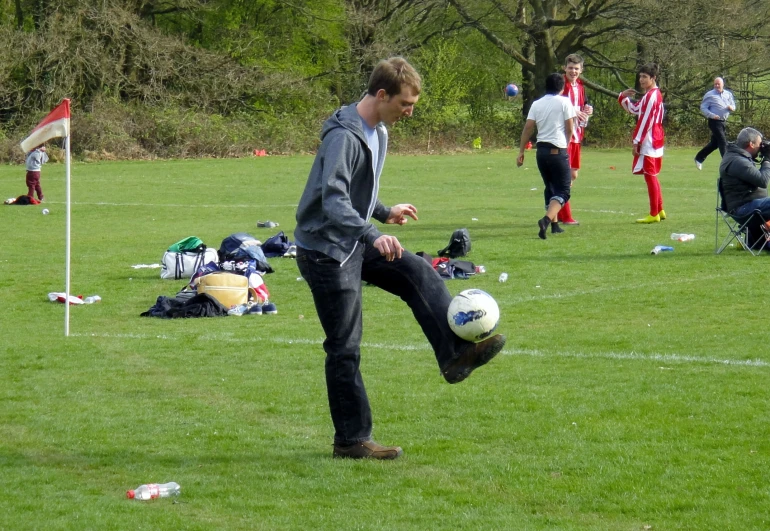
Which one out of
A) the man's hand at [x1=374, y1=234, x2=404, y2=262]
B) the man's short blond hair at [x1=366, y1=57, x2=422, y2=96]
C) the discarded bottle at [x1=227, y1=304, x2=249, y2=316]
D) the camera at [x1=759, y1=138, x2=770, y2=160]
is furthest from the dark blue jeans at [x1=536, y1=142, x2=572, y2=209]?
the man's hand at [x1=374, y1=234, x2=404, y2=262]

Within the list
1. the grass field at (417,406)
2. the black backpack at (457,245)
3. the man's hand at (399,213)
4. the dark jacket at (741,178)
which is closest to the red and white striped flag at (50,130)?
the grass field at (417,406)

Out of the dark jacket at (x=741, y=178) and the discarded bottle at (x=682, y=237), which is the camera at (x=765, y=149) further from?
the discarded bottle at (x=682, y=237)

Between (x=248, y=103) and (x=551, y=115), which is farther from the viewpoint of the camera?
(x=248, y=103)

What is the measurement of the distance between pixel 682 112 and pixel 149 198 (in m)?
26.3

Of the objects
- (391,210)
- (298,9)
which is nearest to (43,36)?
(298,9)

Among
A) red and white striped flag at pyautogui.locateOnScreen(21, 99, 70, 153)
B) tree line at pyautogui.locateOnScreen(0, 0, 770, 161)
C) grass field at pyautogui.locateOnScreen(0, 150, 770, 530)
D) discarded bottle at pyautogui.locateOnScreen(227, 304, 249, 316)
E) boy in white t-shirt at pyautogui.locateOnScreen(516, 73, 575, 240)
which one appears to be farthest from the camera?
tree line at pyautogui.locateOnScreen(0, 0, 770, 161)

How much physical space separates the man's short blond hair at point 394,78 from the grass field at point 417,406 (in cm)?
182

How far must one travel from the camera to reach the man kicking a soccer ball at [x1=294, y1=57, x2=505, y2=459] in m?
5.54

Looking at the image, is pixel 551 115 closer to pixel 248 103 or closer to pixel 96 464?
pixel 96 464

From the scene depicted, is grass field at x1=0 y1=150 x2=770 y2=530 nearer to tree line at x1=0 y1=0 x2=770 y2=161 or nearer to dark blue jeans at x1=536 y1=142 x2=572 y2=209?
dark blue jeans at x1=536 y1=142 x2=572 y2=209

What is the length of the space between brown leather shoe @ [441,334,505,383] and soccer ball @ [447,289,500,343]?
0.18 ft

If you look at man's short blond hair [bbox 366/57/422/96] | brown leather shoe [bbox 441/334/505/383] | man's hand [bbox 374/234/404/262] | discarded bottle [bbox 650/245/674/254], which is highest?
man's short blond hair [bbox 366/57/422/96]

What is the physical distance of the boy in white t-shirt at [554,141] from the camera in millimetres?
15711

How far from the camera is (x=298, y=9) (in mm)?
47094
